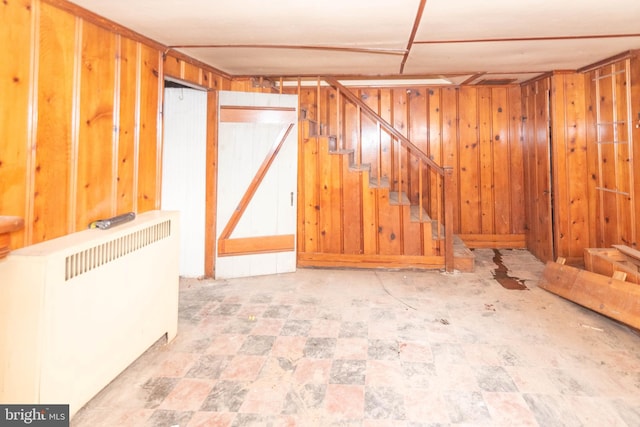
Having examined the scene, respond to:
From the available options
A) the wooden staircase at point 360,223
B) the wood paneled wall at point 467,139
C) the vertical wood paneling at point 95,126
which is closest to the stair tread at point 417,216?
the wooden staircase at point 360,223

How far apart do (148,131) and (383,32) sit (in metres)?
1.92

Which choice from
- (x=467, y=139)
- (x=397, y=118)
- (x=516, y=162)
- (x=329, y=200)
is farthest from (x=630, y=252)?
(x=397, y=118)

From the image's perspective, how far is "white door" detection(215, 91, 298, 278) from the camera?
3666 millimetres

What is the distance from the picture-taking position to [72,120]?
6.52 ft

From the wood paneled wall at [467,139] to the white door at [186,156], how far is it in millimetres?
1776

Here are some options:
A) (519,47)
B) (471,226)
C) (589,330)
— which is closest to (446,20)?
(519,47)

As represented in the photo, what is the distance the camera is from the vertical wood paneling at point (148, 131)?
2.56 m

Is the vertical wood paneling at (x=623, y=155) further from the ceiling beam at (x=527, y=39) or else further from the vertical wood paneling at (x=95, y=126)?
the vertical wood paneling at (x=95, y=126)

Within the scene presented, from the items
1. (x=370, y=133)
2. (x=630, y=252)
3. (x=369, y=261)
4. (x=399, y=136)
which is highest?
(x=370, y=133)

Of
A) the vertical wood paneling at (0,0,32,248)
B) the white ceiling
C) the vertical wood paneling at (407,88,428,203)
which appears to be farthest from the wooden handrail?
the vertical wood paneling at (0,0,32,248)

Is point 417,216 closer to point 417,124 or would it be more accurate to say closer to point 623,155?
point 417,124

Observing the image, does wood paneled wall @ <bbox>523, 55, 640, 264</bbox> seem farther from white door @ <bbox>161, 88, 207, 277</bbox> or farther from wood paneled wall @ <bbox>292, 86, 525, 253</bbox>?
white door @ <bbox>161, 88, 207, 277</bbox>

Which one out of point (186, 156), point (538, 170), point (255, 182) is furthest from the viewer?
point (538, 170)

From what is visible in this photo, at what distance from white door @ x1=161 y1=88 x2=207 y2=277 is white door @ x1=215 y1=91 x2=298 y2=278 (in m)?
0.19
